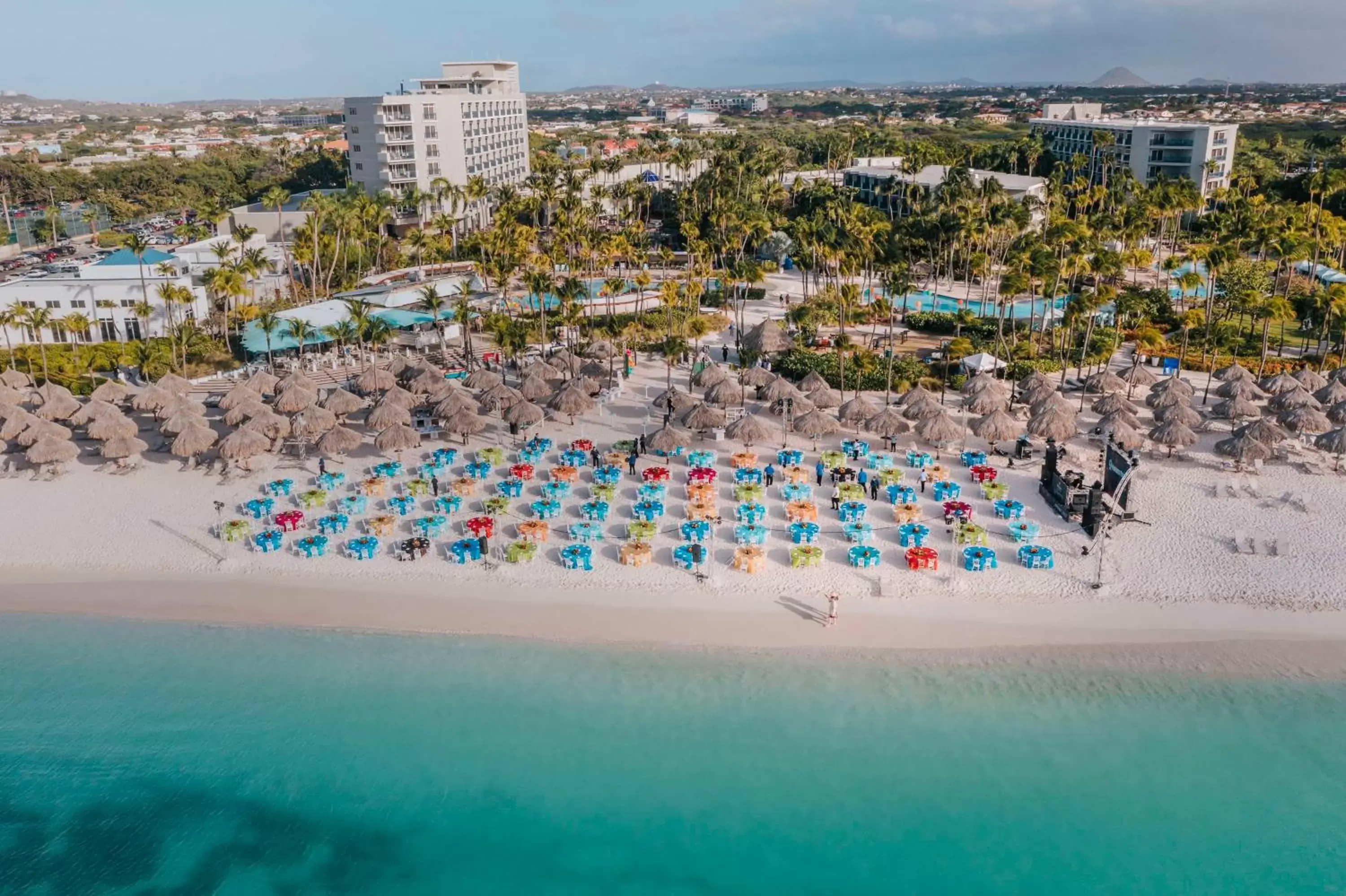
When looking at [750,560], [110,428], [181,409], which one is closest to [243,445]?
Answer: [181,409]

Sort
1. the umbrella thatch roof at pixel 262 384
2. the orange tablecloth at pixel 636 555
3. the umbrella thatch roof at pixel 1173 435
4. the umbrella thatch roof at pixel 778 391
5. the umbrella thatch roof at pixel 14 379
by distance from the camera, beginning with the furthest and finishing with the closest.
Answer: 1. the umbrella thatch roof at pixel 14 379
2. the umbrella thatch roof at pixel 262 384
3. the umbrella thatch roof at pixel 778 391
4. the umbrella thatch roof at pixel 1173 435
5. the orange tablecloth at pixel 636 555

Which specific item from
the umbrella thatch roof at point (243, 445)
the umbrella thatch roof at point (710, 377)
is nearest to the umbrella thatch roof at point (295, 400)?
the umbrella thatch roof at point (243, 445)

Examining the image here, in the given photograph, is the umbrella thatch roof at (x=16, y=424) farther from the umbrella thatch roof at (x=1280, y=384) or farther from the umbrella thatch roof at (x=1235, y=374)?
the umbrella thatch roof at (x=1280, y=384)

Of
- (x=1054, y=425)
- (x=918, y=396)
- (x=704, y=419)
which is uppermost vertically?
(x=918, y=396)

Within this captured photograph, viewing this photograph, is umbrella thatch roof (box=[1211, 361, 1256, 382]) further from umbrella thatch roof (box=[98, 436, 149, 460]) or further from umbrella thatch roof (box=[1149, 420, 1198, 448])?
umbrella thatch roof (box=[98, 436, 149, 460])

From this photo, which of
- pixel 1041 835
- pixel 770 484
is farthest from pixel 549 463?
pixel 1041 835

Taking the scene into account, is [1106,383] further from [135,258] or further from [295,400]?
[135,258]

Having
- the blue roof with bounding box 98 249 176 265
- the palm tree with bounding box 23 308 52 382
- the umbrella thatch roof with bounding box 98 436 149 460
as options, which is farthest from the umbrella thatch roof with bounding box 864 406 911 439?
the blue roof with bounding box 98 249 176 265
